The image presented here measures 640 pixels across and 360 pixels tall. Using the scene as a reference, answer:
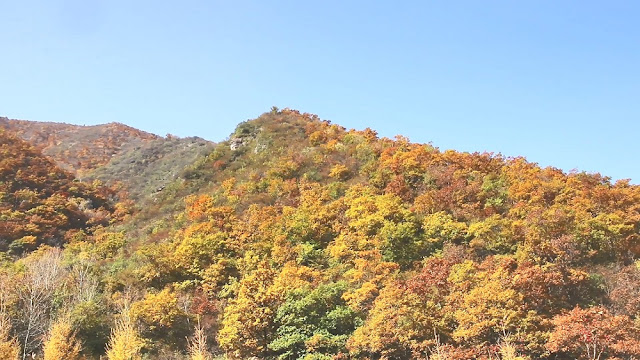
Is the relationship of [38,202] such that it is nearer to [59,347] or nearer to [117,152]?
[59,347]

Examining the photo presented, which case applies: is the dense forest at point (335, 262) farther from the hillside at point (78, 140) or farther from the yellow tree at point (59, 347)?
the hillside at point (78, 140)

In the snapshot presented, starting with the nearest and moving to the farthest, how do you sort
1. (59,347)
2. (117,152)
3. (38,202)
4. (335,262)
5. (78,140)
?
(59,347) → (335,262) → (38,202) → (117,152) → (78,140)

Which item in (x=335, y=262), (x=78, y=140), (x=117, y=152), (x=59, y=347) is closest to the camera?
(x=59, y=347)

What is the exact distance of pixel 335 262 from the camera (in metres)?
32.1

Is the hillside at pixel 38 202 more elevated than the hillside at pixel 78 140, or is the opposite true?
the hillside at pixel 78 140

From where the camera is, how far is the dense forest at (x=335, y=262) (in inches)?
869

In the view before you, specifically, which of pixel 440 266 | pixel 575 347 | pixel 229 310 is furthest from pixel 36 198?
pixel 575 347

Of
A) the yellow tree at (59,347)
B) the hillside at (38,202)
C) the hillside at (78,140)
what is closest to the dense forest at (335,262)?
the yellow tree at (59,347)

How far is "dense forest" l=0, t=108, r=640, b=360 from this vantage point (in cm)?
2206

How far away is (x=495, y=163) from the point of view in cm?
4447

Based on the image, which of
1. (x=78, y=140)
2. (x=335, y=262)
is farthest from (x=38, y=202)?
(x=78, y=140)

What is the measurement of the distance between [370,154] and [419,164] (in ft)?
19.6

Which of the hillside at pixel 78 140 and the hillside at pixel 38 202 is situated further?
the hillside at pixel 78 140

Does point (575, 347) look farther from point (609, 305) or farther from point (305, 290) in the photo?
point (305, 290)
